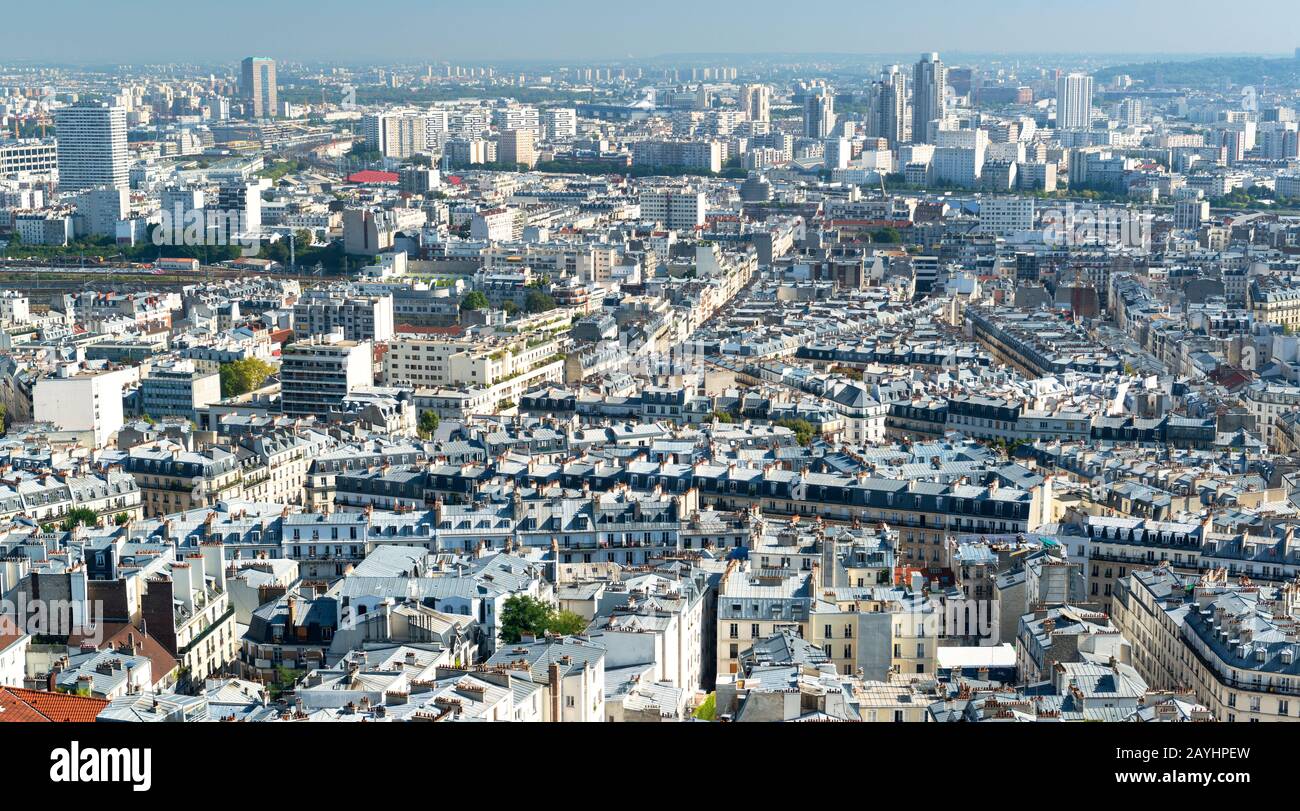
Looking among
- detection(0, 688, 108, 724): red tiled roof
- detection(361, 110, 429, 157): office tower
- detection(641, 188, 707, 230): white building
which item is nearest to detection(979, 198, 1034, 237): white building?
detection(641, 188, 707, 230): white building

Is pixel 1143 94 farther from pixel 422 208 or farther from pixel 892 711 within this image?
pixel 892 711

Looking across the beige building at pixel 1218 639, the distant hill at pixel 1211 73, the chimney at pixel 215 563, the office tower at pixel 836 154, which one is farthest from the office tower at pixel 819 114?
the chimney at pixel 215 563

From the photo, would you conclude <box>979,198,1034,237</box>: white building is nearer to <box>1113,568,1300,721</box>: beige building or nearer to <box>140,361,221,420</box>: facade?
<box>140,361,221,420</box>: facade

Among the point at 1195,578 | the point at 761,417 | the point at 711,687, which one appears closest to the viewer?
the point at 711,687

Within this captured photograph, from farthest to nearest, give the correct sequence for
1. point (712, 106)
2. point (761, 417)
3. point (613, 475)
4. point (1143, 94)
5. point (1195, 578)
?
point (712, 106)
point (1143, 94)
point (761, 417)
point (613, 475)
point (1195, 578)

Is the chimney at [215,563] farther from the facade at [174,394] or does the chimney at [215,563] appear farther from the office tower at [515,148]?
the office tower at [515,148]

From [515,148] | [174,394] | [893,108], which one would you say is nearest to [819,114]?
[893,108]

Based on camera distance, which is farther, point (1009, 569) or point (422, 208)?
point (422, 208)

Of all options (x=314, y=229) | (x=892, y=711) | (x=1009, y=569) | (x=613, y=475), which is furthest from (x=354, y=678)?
(x=314, y=229)
